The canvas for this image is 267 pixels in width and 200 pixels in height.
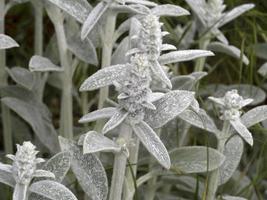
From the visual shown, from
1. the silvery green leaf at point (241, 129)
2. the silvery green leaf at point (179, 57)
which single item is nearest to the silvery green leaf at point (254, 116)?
the silvery green leaf at point (241, 129)

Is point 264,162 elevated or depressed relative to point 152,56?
depressed

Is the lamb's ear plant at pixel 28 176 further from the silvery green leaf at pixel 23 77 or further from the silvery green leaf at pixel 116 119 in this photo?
the silvery green leaf at pixel 23 77

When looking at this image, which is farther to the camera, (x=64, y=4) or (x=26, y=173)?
(x=64, y=4)

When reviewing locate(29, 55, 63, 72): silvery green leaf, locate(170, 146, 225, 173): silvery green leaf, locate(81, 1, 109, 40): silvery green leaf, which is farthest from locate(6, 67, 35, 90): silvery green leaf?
locate(170, 146, 225, 173): silvery green leaf

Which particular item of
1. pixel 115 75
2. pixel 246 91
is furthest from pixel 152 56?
pixel 246 91

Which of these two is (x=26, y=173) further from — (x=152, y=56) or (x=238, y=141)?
(x=238, y=141)
